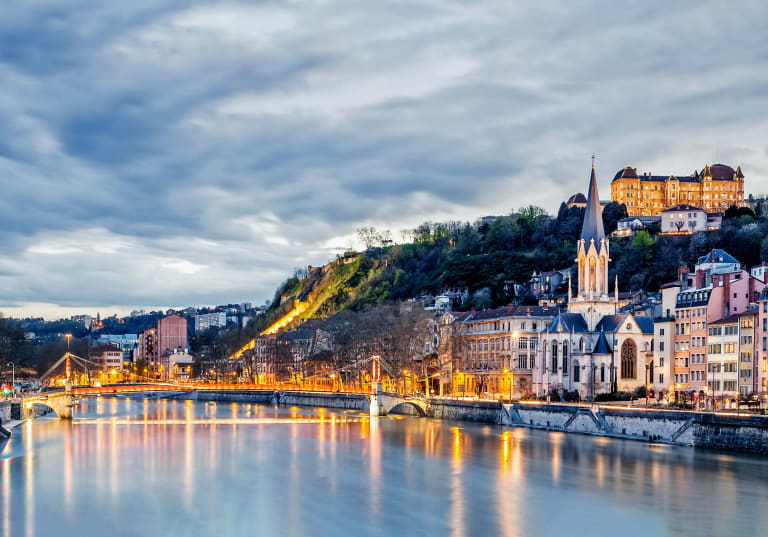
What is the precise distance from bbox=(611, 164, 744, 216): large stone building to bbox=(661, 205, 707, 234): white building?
385 inches

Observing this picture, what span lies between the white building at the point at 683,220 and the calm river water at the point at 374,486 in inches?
2185

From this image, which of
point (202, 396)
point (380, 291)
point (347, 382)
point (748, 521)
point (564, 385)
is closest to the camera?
point (748, 521)

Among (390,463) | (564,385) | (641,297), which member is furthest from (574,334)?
(390,463)

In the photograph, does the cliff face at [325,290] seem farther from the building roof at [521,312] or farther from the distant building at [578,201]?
the building roof at [521,312]

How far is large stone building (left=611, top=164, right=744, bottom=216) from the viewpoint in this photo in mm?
114625

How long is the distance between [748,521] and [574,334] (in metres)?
41.7

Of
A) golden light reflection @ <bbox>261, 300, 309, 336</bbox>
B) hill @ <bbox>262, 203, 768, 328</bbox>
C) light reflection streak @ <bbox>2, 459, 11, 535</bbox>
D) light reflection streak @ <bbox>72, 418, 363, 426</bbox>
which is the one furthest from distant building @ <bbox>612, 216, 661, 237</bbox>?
light reflection streak @ <bbox>2, 459, 11, 535</bbox>

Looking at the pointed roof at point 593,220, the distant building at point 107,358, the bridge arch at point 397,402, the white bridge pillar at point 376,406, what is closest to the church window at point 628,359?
the pointed roof at point 593,220

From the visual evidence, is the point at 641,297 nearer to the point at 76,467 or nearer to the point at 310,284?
the point at 76,467

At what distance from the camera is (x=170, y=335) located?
7648 inches

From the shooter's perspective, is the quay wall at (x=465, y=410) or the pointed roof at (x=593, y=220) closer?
the quay wall at (x=465, y=410)

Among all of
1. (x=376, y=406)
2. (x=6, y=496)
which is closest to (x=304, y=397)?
(x=376, y=406)

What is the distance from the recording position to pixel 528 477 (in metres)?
38.4

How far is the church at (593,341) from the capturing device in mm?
68688
